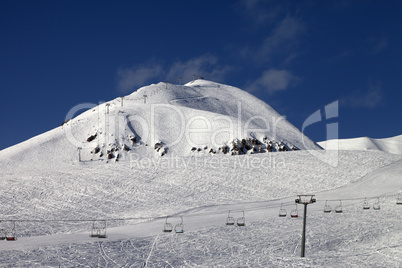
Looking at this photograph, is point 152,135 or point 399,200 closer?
point 399,200

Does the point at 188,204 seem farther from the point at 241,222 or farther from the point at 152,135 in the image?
the point at 152,135

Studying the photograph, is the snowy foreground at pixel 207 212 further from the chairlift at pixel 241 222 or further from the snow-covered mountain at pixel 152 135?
the snow-covered mountain at pixel 152 135

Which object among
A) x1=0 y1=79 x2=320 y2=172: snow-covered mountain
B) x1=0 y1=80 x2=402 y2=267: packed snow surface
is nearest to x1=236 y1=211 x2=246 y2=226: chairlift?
x1=0 y1=80 x2=402 y2=267: packed snow surface

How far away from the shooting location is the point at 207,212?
50.7m

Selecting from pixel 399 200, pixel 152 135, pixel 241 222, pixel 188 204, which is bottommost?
pixel 241 222

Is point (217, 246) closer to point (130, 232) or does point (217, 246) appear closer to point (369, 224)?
point (130, 232)

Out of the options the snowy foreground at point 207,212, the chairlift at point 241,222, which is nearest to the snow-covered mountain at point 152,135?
the snowy foreground at point 207,212

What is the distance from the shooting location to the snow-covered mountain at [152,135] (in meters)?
109

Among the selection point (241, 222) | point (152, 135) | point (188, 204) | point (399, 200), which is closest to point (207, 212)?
point (188, 204)

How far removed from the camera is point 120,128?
11994 centimetres

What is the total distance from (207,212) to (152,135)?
70.4 m

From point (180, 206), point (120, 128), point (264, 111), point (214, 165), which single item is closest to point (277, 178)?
point (214, 165)

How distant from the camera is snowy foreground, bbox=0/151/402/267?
3066 cm

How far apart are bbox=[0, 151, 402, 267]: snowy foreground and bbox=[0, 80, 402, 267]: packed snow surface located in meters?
0.15
